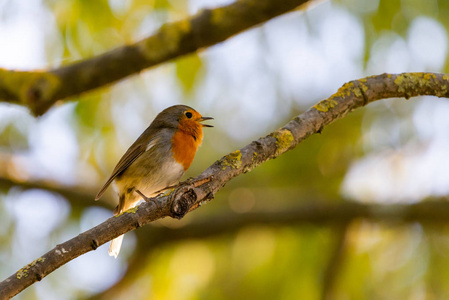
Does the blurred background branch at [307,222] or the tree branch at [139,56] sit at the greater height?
the tree branch at [139,56]

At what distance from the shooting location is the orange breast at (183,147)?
426cm

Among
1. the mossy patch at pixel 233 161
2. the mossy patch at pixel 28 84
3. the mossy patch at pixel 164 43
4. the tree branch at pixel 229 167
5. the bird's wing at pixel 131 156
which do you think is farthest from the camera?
the bird's wing at pixel 131 156

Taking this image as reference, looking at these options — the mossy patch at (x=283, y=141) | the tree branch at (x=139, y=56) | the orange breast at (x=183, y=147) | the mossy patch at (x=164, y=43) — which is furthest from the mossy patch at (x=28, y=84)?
the mossy patch at (x=283, y=141)

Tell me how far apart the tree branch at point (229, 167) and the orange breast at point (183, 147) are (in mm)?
1695

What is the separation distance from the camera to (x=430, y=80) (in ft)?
9.54

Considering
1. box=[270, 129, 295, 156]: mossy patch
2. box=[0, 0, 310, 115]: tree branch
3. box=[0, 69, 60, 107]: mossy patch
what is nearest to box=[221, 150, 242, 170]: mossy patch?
box=[270, 129, 295, 156]: mossy patch

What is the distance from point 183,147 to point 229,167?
1.90m

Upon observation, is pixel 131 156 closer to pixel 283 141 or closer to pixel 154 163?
pixel 154 163

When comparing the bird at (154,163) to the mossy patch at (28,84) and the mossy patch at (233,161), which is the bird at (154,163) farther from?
the mossy patch at (233,161)

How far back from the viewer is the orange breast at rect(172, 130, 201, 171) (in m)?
4.26

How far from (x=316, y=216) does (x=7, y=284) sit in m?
3.64

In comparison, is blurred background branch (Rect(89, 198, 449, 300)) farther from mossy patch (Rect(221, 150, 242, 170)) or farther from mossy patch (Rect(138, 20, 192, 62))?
mossy patch (Rect(221, 150, 242, 170))

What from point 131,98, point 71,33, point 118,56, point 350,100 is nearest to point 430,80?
point 350,100

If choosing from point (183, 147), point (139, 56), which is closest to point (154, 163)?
point (183, 147)
